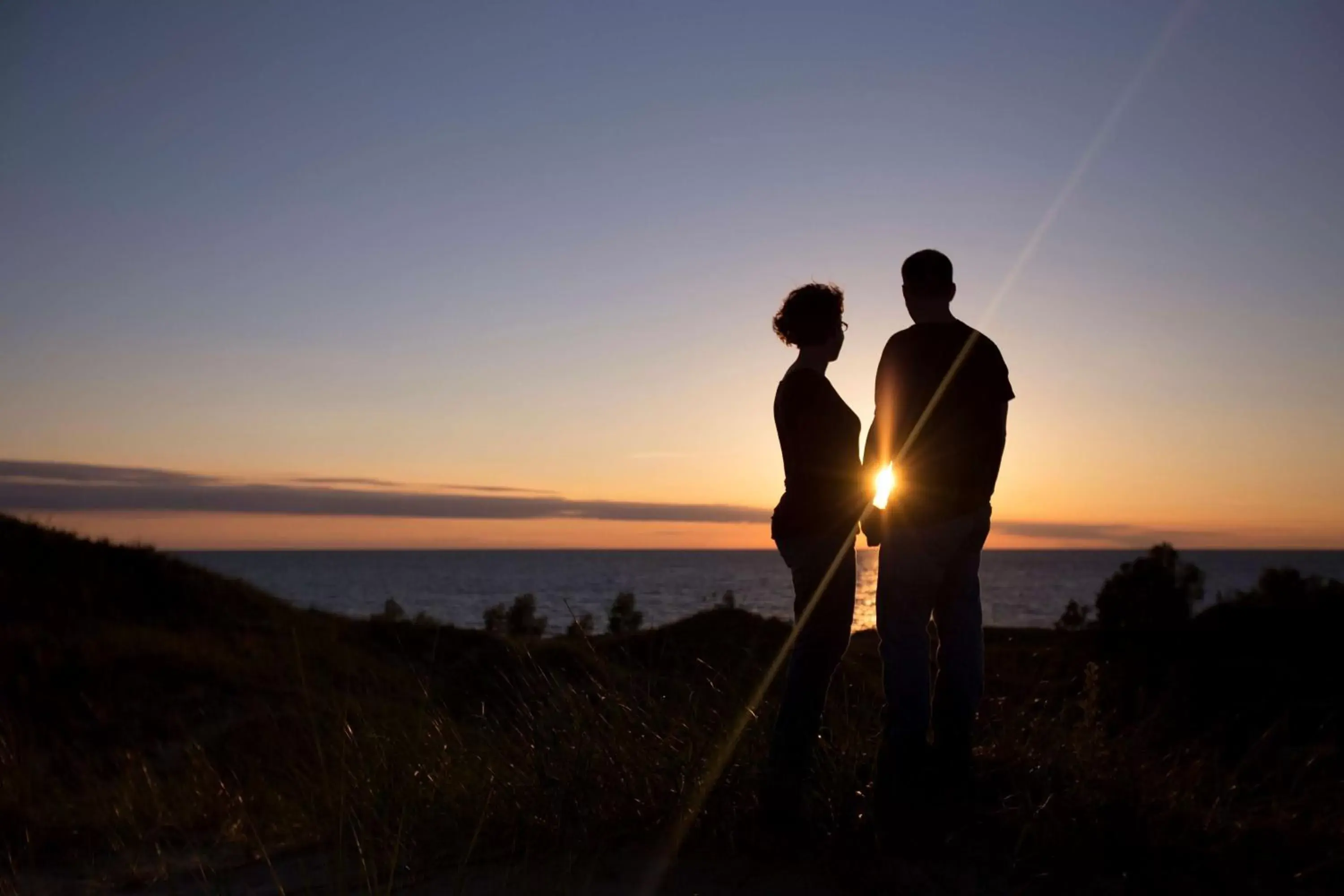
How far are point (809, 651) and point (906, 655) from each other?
375 millimetres

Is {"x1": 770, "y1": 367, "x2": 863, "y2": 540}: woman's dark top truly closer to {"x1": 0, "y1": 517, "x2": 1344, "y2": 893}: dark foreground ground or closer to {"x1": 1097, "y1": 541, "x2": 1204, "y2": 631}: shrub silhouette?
{"x1": 0, "y1": 517, "x2": 1344, "y2": 893}: dark foreground ground

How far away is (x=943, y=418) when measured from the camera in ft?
13.1

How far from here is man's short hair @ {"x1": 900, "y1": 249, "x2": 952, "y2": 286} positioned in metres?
4.09

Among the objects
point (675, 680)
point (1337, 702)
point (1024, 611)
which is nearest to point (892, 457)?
point (675, 680)

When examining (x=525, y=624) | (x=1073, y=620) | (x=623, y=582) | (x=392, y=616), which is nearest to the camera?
(x=1073, y=620)

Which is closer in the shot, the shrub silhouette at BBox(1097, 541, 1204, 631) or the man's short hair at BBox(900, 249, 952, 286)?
the man's short hair at BBox(900, 249, 952, 286)

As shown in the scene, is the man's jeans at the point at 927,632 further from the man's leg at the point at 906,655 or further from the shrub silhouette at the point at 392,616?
the shrub silhouette at the point at 392,616

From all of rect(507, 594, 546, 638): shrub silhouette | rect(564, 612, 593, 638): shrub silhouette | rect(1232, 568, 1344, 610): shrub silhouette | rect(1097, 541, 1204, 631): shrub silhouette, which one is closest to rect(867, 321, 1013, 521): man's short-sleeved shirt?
rect(564, 612, 593, 638): shrub silhouette

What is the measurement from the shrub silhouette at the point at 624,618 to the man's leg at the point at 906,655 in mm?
11682

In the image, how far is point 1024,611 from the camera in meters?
49.0

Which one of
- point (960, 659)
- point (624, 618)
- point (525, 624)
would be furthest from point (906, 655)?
point (525, 624)

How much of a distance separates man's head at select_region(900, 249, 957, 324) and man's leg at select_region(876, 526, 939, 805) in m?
0.88

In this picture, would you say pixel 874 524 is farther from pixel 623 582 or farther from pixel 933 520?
pixel 623 582

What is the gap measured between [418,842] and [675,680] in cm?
146
